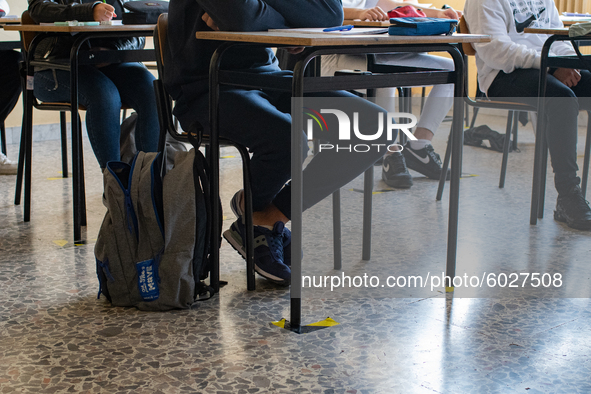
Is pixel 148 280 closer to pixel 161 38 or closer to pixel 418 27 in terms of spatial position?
pixel 161 38

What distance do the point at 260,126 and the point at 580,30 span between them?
1.06m

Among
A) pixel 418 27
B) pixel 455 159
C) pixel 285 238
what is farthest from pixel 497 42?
pixel 285 238

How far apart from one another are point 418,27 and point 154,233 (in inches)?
30.3

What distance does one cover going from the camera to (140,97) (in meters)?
2.26

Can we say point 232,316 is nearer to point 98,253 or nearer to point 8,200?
point 98,253

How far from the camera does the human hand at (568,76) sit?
2.41 meters

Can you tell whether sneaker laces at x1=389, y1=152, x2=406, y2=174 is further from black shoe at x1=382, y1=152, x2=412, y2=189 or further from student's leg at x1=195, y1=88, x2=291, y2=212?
student's leg at x1=195, y1=88, x2=291, y2=212

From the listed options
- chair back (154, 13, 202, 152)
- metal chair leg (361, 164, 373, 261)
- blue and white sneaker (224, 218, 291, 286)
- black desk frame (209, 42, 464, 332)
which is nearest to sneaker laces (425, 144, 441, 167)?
metal chair leg (361, 164, 373, 261)

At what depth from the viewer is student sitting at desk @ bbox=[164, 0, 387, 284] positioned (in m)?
1.55

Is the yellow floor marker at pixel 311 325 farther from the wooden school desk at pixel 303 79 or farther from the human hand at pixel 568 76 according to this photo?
the human hand at pixel 568 76

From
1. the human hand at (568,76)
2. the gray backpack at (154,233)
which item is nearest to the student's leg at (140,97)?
the gray backpack at (154,233)

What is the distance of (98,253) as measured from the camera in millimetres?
1543

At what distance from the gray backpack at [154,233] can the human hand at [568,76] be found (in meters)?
1.55

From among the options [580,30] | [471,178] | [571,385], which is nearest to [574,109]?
[580,30]
